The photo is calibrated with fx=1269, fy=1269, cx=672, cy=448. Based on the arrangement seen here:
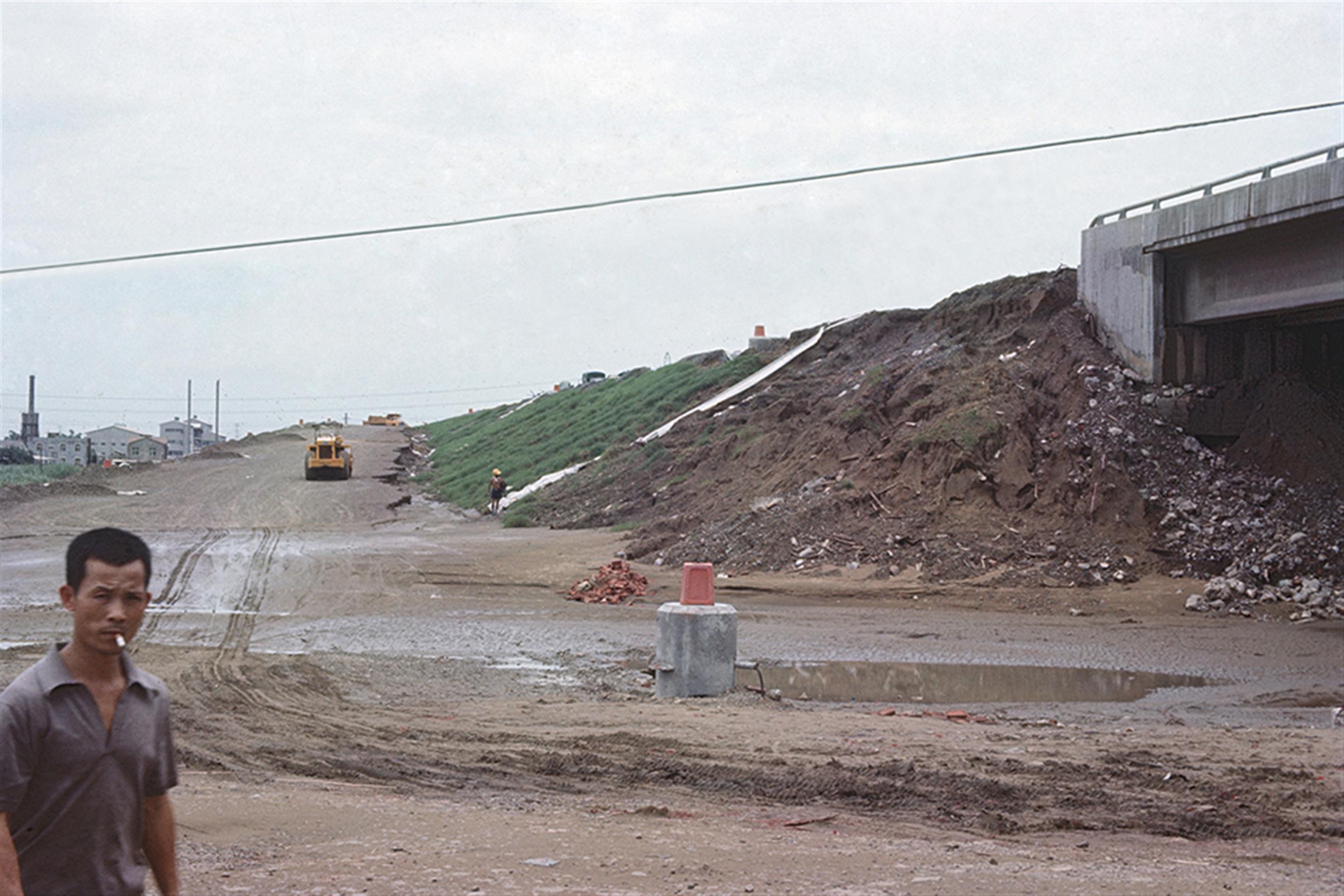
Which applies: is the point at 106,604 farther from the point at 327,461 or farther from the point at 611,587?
the point at 327,461

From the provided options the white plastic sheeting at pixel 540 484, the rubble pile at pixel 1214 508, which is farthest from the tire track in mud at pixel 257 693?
the white plastic sheeting at pixel 540 484

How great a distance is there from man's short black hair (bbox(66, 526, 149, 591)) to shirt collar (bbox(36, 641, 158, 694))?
0.64 ft

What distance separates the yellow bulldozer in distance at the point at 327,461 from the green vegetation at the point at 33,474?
949cm

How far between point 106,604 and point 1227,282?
25.7 metres

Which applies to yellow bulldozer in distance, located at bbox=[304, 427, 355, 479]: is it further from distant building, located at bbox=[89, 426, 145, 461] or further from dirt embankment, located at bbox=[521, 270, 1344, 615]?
distant building, located at bbox=[89, 426, 145, 461]

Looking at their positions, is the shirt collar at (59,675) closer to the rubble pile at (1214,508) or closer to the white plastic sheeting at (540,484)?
the rubble pile at (1214,508)

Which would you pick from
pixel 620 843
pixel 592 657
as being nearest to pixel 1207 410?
pixel 592 657

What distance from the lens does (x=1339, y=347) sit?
87.0 feet

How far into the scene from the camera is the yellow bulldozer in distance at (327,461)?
167ft

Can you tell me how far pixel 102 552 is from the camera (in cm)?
344

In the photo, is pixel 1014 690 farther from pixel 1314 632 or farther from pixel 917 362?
pixel 917 362

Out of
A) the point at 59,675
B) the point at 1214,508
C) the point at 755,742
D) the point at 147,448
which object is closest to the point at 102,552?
the point at 59,675

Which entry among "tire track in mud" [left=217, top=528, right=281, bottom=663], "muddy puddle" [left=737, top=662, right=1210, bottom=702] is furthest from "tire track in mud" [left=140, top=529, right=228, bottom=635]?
"muddy puddle" [left=737, top=662, right=1210, bottom=702]

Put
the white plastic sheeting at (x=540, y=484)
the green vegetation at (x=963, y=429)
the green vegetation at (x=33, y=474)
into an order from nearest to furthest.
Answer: the green vegetation at (x=963, y=429) → the white plastic sheeting at (x=540, y=484) → the green vegetation at (x=33, y=474)
